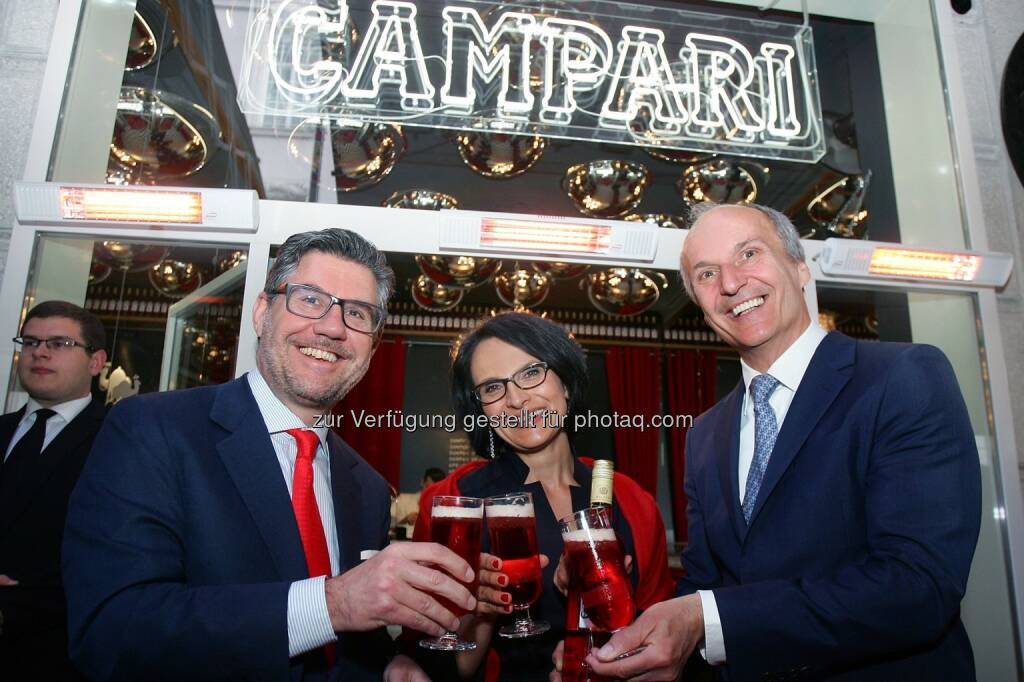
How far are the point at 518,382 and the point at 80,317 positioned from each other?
1852 mm

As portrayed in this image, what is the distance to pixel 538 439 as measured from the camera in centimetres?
212

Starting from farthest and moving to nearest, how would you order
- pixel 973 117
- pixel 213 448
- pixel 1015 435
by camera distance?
pixel 973 117
pixel 1015 435
pixel 213 448

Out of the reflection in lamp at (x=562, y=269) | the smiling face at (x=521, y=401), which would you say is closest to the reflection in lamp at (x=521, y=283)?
the reflection in lamp at (x=562, y=269)

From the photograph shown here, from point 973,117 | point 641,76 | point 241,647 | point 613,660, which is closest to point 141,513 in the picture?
point 241,647

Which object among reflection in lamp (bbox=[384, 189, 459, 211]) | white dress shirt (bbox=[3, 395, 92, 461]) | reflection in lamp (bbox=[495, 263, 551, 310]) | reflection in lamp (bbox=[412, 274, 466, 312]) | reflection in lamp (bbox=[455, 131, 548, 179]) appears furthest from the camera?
reflection in lamp (bbox=[495, 263, 551, 310])

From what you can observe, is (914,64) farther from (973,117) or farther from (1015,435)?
(1015,435)

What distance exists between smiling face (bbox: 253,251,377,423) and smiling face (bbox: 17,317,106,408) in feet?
3.99

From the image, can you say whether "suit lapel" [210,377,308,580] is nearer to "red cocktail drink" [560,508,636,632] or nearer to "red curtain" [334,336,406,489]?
"red cocktail drink" [560,508,636,632]

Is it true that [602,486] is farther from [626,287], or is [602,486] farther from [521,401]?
[626,287]

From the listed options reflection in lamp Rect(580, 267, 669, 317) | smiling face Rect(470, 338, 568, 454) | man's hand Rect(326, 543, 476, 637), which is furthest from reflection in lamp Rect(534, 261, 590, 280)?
man's hand Rect(326, 543, 476, 637)

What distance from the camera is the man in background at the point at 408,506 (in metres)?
6.30

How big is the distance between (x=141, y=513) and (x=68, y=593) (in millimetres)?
193

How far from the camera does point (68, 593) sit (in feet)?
4.12

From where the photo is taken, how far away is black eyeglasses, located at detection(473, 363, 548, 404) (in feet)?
7.13
